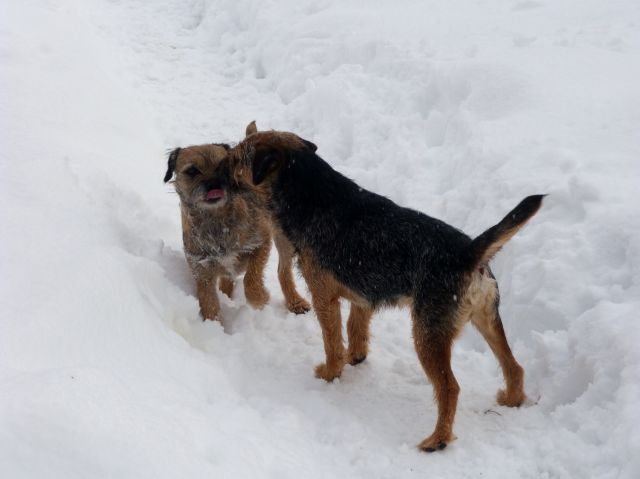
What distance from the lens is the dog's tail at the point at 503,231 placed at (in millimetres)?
3457

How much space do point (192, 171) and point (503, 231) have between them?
2667 millimetres

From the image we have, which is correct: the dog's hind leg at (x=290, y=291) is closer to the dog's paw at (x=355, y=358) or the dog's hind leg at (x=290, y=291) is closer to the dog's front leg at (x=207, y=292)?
the dog's front leg at (x=207, y=292)

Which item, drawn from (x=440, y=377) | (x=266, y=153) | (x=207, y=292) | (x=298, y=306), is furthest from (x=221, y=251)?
(x=440, y=377)

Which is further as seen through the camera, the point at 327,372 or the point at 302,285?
the point at 302,285

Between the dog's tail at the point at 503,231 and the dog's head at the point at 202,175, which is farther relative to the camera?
the dog's head at the point at 202,175

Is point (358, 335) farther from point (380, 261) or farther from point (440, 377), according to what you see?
point (440, 377)

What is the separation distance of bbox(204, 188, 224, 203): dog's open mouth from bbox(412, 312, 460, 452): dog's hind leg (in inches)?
79.4

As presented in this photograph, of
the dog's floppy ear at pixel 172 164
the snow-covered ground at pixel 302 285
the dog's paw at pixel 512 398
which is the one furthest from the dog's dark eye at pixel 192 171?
the dog's paw at pixel 512 398

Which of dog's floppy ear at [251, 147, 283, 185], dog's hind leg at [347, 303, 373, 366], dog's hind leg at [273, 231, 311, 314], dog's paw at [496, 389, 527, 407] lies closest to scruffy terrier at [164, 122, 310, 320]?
dog's hind leg at [273, 231, 311, 314]

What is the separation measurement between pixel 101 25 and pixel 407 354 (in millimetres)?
10597

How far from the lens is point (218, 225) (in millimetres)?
5113

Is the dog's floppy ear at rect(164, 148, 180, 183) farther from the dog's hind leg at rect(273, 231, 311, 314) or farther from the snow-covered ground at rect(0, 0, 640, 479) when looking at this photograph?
the dog's hind leg at rect(273, 231, 311, 314)

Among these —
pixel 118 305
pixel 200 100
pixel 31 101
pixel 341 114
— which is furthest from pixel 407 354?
pixel 200 100

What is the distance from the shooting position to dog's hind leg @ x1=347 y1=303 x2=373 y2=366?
4.86m
